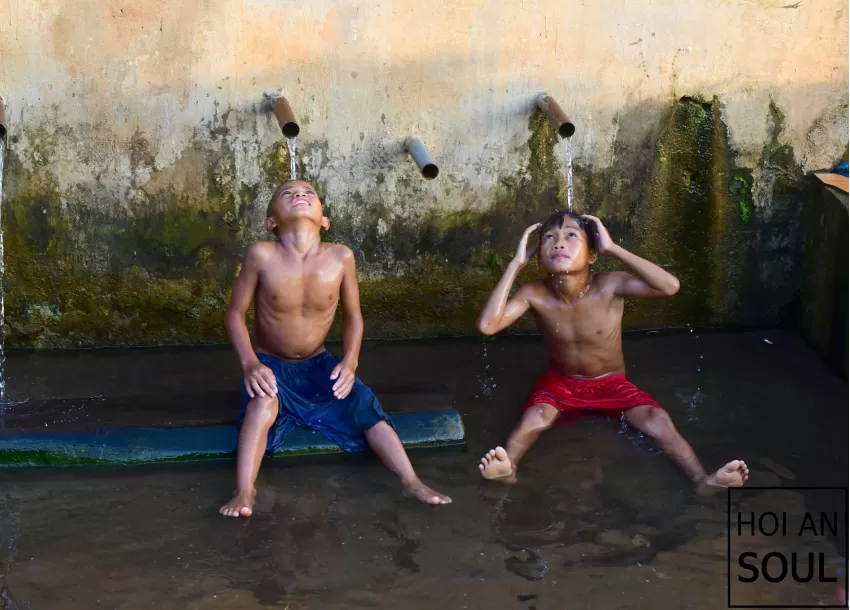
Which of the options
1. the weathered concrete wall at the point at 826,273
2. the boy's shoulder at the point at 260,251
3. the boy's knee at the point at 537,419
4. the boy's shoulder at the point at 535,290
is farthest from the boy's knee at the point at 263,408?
the weathered concrete wall at the point at 826,273

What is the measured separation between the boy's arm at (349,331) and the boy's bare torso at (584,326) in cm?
81

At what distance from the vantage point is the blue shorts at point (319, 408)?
455 centimetres

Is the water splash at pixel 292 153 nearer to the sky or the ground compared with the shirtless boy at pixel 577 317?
nearer to the sky

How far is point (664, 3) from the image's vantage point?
5.67 m

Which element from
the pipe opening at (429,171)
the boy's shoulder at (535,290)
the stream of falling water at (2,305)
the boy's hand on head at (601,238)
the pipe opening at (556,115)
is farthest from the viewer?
the stream of falling water at (2,305)

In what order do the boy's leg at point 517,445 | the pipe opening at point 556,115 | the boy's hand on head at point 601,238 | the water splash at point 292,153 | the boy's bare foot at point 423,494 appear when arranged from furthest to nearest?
the water splash at point 292,153, the pipe opening at point 556,115, the boy's hand on head at point 601,238, the boy's leg at point 517,445, the boy's bare foot at point 423,494

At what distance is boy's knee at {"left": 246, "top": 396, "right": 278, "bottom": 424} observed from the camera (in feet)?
14.4

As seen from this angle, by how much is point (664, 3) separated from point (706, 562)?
3.15 metres

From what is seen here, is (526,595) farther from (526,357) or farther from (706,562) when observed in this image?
(526,357)

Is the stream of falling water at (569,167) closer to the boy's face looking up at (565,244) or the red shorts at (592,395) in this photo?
the boy's face looking up at (565,244)

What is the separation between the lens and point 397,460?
4426 millimetres

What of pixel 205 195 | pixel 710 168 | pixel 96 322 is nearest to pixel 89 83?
pixel 205 195

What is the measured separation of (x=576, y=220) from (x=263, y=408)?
5.33ft

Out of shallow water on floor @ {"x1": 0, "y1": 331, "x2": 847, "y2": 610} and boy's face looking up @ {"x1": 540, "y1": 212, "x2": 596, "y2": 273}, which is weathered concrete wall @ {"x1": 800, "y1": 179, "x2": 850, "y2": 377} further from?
boy's face looking up @ {"x1": 540, "y1": 212, "x2": 596, "y2": 273}
